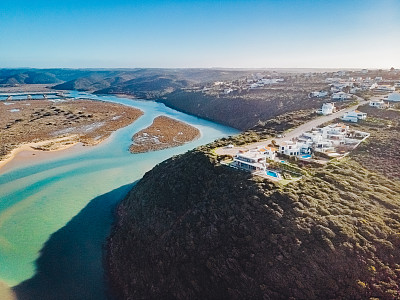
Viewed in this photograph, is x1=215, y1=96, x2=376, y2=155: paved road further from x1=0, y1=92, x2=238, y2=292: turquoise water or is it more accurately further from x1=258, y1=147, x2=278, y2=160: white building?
x1=0, y1=92, x2=238, y2=292: turquoise water

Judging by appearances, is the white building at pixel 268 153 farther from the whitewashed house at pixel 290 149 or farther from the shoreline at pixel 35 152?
the shoreline at pixel 35 152

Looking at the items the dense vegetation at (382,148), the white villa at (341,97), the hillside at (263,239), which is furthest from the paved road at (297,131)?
the white villa at (341,97)

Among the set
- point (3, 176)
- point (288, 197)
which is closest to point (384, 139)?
point (288, 197)

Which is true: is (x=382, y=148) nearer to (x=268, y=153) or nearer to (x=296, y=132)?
(x=296, y=132)

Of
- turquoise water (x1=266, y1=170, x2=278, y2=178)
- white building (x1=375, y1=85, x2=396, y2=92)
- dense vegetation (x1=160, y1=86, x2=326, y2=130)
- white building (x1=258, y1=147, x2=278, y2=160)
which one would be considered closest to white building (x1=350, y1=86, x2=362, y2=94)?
white building (x1=375, y1=85, x2=396, y2=92)

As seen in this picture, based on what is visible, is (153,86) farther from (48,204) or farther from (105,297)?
(105,297)

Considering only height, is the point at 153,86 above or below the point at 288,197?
below
